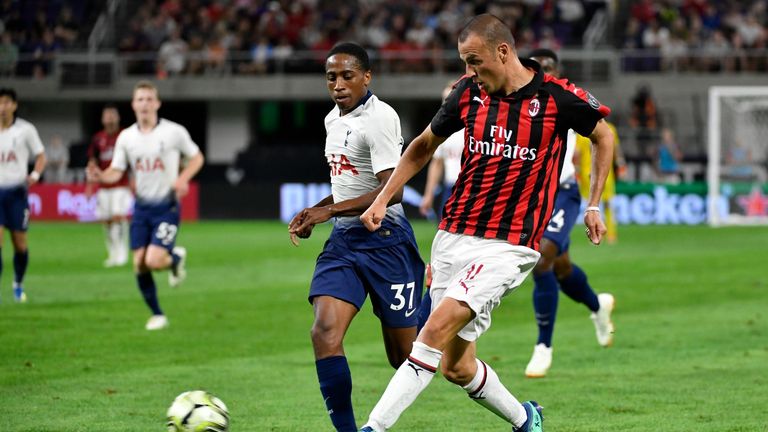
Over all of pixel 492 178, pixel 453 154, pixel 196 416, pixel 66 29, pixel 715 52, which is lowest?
pixel 196 416

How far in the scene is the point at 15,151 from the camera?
15.6 meters

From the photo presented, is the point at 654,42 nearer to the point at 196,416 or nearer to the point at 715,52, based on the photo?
the point at 715,52

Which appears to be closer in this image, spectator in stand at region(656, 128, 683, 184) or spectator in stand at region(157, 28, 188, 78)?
spectator in stand at region(656, 128, 683, 184)

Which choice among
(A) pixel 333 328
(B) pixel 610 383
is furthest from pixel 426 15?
(A) pixel 333 328

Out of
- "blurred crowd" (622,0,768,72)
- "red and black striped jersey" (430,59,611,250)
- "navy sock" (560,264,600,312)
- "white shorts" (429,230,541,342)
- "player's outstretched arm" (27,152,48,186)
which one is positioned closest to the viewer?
"white shorts" (429,230,541,342)

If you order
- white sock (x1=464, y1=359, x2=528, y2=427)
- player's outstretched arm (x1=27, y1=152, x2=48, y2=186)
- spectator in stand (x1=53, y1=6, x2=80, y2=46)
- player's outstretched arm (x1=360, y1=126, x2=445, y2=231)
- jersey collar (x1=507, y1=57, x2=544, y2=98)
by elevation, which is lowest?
white sock (x1=464, y1=359, x2=528, y2=427)

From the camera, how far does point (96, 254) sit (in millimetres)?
22938

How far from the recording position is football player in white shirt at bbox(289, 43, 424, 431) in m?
6.98

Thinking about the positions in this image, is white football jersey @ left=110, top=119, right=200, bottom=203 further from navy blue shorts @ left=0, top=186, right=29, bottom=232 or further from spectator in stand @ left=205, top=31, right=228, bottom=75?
spectator in stand @ left=205, top=31, right=228, bottom=75

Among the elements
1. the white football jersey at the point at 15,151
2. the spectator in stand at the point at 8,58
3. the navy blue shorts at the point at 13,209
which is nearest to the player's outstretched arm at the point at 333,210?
the navy blue shorts at the point at 13,209

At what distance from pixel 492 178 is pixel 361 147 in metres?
0.93

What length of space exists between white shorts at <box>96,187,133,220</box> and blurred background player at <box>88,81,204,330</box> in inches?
325

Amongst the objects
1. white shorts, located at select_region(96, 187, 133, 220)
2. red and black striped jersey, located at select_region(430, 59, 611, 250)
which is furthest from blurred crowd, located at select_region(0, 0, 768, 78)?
red and black striped jersey, located at select_region(430, 59, 611, 250)

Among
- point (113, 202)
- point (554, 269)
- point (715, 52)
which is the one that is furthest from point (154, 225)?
point (715, 52)
